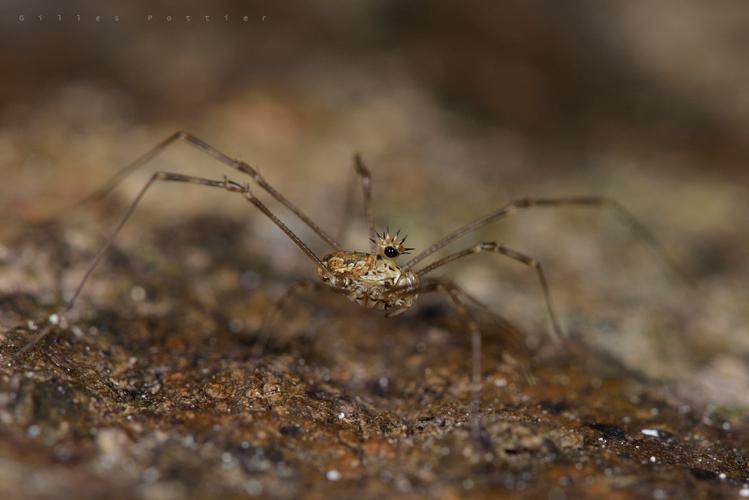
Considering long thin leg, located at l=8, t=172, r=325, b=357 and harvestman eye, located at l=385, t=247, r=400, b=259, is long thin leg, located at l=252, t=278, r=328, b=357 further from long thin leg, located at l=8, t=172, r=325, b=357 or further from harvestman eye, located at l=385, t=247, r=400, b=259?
harvestman eye, located at l=385, t=247, r=400, b=259

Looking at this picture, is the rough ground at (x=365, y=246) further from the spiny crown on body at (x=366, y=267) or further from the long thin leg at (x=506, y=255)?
the spiny crown on body at (x=366, y=267)

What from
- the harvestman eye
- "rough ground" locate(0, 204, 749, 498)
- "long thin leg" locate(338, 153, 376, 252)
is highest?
"long thin leg" locate(338, 153, 376, 252)

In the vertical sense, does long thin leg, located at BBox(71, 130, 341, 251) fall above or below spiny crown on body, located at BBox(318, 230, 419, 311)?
above

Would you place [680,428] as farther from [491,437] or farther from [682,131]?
[682,131]

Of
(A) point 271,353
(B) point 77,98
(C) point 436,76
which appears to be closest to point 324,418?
(A) point 271,353

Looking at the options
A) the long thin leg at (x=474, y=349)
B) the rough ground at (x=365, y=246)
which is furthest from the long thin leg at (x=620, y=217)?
the long thin leg at (x=474, y=349)

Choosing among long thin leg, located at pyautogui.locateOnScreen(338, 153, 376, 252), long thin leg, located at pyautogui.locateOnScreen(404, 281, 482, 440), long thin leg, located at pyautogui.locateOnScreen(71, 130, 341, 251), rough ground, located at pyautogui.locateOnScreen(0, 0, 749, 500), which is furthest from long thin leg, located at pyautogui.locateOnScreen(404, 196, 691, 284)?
long thin leg, located at pyautogui.locateOnScreen(71, 130, 341, 251)
